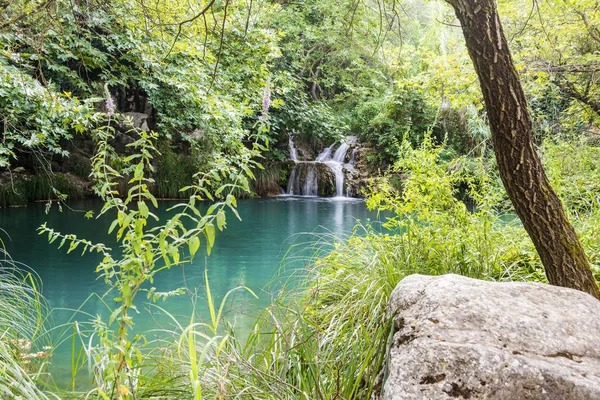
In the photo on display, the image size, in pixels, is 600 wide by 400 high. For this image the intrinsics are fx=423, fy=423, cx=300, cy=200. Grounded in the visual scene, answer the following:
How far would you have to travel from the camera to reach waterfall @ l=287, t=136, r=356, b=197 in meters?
14.5

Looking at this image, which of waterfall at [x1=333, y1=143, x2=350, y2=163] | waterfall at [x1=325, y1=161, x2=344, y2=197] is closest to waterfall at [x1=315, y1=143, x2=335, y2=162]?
waterfall at [x1=333, y1=143, x2=350, y2=163]

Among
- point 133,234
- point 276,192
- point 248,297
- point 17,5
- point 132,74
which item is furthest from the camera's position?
point 276,192

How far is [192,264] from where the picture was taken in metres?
5.98

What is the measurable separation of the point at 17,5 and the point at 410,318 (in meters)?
3.10

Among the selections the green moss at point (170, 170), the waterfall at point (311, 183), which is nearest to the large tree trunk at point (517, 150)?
the green moss at point (170, 170)

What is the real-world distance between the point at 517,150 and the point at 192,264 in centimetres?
494

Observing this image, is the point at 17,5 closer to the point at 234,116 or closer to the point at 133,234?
the point at 133,234

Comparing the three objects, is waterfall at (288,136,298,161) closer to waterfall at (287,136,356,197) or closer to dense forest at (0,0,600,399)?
waterfall at (287,136,356,197)

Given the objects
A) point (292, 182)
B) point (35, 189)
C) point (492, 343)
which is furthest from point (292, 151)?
point (492, 343)

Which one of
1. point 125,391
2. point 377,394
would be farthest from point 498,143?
point 125,391

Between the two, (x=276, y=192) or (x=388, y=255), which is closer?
(x=388, y=255)

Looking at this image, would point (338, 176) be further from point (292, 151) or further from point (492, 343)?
point (492, 343)

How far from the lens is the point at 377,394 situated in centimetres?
136

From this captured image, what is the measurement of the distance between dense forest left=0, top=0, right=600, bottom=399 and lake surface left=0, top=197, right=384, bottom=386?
13cm
